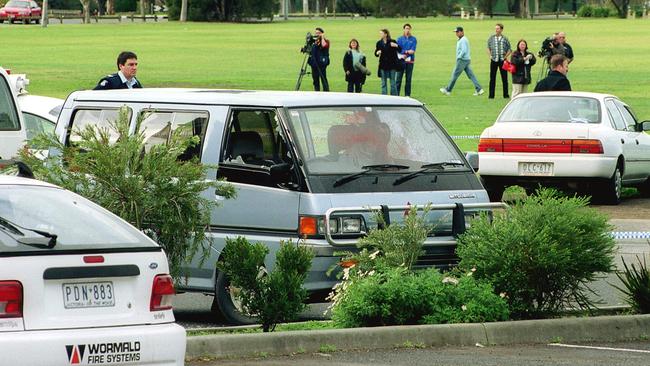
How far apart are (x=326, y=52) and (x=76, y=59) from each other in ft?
74.3

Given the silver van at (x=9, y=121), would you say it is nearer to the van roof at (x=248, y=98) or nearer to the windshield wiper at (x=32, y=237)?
the van roof at (x=248, y=98)

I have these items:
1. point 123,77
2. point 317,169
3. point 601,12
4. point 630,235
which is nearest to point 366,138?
point 317,169

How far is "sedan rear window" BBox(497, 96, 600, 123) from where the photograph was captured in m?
21.1

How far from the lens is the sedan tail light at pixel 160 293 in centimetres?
766

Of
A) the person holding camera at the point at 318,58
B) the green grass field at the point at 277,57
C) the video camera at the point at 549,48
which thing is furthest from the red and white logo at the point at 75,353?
the person holding camera at the point at 318,58

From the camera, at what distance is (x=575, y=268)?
36.4ft

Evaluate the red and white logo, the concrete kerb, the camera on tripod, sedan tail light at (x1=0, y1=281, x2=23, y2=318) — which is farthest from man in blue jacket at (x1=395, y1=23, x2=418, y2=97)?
sedan tail light at (x1=0, y1=281, x2=23, y2=318)

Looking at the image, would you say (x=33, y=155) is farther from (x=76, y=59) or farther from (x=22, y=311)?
(x=76, y=59)

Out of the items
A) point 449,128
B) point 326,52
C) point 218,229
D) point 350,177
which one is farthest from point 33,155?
point 326,52

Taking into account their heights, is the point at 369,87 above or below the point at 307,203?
below

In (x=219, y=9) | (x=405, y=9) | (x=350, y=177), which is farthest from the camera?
(x=405, y=9)

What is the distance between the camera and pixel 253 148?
12305 millimetres

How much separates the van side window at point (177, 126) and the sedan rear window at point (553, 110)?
940cm

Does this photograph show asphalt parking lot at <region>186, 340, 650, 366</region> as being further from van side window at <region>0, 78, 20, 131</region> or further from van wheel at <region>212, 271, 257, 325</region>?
van side window at <region>0, 78, 20, 131</region>
